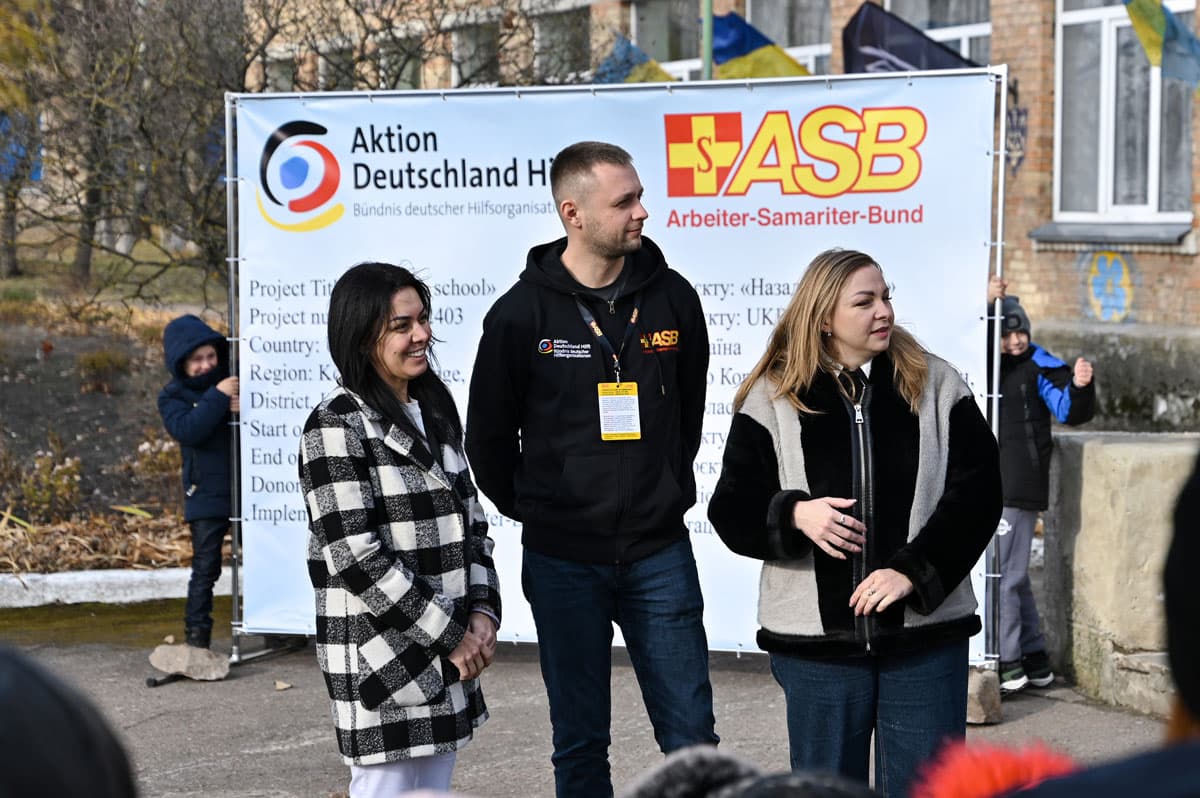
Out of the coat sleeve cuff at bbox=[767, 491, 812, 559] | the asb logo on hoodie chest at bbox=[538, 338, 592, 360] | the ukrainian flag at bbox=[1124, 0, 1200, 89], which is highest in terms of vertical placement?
the ukrainian flag at bbox=[1124, 0, 1200, 89]

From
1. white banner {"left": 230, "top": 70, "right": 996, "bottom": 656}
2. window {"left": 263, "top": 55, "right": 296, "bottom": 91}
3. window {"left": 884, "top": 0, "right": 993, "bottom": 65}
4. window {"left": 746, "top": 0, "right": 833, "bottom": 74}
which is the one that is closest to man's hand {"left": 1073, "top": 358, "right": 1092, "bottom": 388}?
white banner {"left": 230, "top": 70, "right": 996, "bottom": 656}

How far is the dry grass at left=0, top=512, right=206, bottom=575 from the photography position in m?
9.07

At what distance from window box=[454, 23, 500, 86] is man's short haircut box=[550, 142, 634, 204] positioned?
21.2ft

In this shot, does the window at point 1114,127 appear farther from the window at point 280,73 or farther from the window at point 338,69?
the window at point 280,73

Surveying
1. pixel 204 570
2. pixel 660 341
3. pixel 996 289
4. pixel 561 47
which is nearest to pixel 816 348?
pixel 660 341

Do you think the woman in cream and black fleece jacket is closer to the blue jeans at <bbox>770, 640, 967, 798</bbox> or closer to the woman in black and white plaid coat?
the blue jeans at <bbox>770, 640, 967, 798</bbox>

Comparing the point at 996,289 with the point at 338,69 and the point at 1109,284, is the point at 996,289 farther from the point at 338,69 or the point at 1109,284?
the point at 1109,284

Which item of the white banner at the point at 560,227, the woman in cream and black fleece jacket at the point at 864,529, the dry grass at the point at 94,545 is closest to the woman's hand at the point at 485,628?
the woman in cream and black fleece jacket at the point at 864,529

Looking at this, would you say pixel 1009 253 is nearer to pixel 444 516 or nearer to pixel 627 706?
pixel 627 706

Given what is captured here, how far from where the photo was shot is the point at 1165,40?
878 cm

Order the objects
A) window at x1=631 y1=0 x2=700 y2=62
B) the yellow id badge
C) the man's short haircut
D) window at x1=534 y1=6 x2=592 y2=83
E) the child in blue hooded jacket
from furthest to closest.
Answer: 1. window at x1=631 y1=0 x2=700 y2=62
2. window at x1=534 y1=6 x2=592 y2=83
3. the child in blue hooded jacket
4. the man's short haircut
5. the yellow id badge

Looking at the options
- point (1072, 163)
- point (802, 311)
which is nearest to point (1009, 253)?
point (1072, 163)

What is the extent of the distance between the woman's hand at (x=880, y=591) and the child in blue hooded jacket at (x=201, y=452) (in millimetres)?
3936

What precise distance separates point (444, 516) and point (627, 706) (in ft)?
9.54
